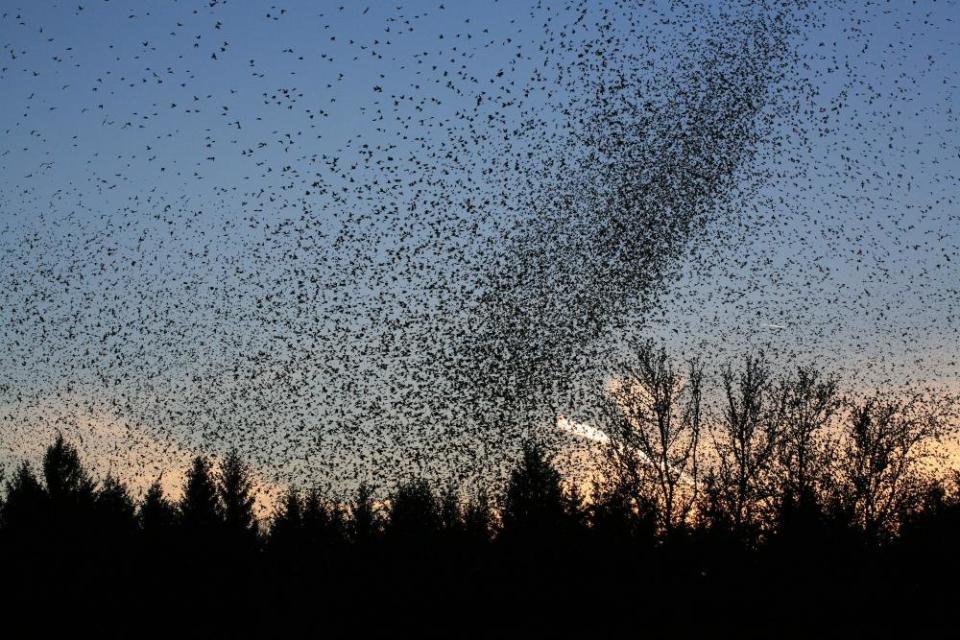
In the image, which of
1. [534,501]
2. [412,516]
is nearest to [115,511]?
[412,516]

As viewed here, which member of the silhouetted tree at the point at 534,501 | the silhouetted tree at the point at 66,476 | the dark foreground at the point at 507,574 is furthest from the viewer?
the silhouetted tree at the point at 66,476

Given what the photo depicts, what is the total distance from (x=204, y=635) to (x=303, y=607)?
15.1ft

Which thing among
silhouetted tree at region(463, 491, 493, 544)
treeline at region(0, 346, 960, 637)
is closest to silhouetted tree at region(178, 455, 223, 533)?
treeline at region(0, 346, 960, 637)

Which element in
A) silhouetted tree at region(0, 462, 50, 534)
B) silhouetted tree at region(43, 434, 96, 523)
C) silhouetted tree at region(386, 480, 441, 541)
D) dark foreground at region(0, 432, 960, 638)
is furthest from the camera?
silhouetted tree at region(43, 434, 96, 523)

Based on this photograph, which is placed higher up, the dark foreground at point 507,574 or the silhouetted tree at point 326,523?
the silhouetted tree at point 326,523

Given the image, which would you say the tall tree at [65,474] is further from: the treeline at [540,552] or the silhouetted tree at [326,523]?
the silhouetted tree at [326,523]

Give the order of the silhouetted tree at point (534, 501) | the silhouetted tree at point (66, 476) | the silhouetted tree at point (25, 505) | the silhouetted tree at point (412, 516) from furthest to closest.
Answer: the silhouetted tree at point (66, 476) → the silhouetted tree at point (25, 505) → the silhouetted tree at point (412, 516) → the silhouetted tree at point (534, 501)

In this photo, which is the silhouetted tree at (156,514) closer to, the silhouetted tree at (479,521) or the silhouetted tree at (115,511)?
the silhouetted tree at (115,511)

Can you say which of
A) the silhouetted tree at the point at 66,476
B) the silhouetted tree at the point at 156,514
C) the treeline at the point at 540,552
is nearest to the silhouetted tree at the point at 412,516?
the treeline at the point at 540,552

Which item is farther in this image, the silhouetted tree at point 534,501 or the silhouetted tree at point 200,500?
the silhouetted tree at point 200,500

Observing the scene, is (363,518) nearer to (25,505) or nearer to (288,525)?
(288,525)

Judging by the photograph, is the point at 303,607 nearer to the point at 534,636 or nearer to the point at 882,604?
the point at 534,636

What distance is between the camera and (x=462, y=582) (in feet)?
77.2

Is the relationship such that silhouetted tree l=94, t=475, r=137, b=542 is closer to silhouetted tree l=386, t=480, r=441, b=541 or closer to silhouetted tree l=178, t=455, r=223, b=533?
silhouetted tree l=178, t=455, r=223, b=533
